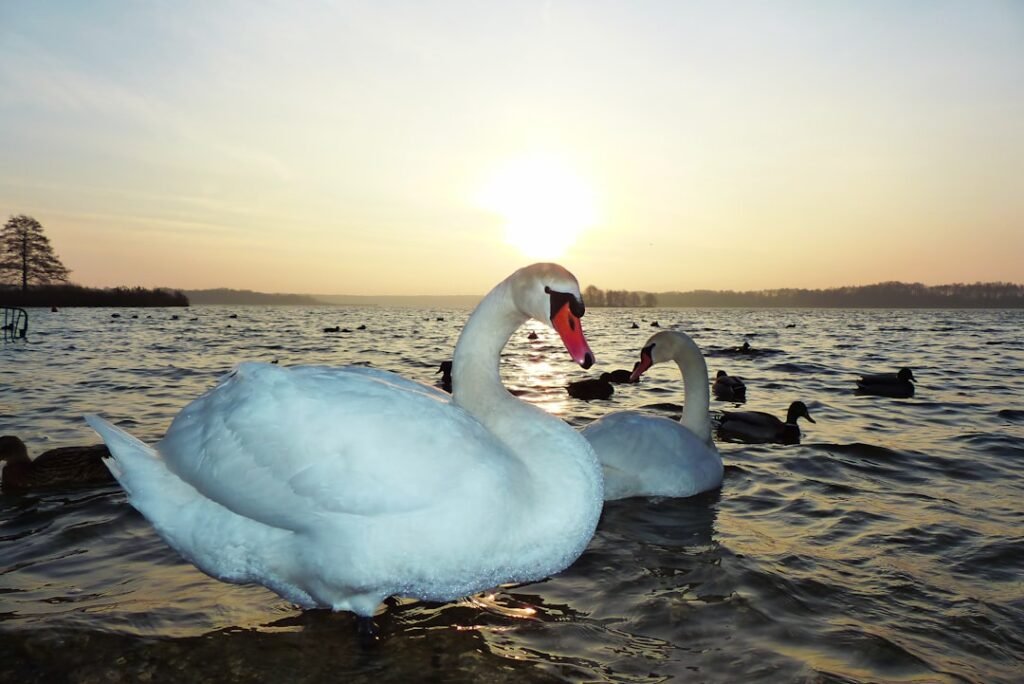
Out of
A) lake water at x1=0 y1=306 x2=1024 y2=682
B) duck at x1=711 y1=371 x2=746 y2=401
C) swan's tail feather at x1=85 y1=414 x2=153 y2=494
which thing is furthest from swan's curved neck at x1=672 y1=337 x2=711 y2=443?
swan's tail feather at x1=85 y1=414 x2=153 y2=494

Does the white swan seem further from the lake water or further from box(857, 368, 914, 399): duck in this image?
box(857, 368, 914, 399): duck

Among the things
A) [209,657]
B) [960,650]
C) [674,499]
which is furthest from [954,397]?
[209,657]

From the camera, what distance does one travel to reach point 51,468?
6578 mm

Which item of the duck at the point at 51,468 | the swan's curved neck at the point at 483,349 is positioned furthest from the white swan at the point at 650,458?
the duck at the point at 51,468

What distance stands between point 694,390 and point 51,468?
6887mm

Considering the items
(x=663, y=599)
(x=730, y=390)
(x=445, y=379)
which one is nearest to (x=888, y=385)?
(x=730, y=390)

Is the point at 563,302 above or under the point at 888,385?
above

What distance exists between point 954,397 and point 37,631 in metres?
15.3

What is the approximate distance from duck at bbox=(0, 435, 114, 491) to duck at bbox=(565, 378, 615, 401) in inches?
335

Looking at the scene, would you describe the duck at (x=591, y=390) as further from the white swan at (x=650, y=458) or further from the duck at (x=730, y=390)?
the white swan at (x=650, y=458)

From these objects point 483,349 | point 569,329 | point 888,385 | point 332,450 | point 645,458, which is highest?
point 569,329

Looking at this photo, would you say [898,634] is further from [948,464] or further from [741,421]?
[741,421]

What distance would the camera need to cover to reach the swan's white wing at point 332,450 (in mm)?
3061

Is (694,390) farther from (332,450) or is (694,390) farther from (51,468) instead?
(51,468)
